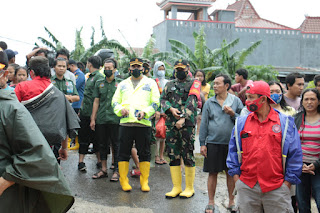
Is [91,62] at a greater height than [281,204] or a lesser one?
greater

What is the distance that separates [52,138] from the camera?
473cm

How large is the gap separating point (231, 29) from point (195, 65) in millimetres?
9326

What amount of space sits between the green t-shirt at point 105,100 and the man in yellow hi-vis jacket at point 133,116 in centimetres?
56

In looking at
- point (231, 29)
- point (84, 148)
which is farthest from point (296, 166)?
point (231, 29)

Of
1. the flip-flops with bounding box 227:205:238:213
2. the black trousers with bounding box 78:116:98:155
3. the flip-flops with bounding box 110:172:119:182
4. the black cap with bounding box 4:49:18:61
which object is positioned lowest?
the flip-flops with bounding box 227:205:238:213

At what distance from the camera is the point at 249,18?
31.6 m

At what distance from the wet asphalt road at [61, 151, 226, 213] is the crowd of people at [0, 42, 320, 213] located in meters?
0.17

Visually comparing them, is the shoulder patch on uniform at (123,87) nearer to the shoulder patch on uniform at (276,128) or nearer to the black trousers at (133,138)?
the black trousers at (133,138)

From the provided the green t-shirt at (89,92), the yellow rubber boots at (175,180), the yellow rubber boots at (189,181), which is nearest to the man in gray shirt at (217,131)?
the yellow rubber boots at (189,181)

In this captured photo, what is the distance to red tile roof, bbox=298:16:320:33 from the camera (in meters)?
29.6

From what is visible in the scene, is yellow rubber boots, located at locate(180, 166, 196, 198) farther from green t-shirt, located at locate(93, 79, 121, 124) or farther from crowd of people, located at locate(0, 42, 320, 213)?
green t-shirt, located at locate(93, 79, 121, 124)

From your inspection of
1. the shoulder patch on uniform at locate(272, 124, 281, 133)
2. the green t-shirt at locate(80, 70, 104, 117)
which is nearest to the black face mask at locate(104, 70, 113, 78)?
the green t-shirt at locate(80, 70, 104, 117)

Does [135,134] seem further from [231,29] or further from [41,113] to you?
[231,29]

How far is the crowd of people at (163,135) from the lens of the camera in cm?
247
